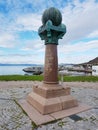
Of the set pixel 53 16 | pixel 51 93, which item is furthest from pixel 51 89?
pixel 53 16

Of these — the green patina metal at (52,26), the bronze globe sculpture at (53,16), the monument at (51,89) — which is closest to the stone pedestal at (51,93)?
the monument at (51,89)

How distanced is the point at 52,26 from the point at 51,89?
2147mm

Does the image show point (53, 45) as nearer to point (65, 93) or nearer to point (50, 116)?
point (65, 93)

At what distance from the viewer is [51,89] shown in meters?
5.51

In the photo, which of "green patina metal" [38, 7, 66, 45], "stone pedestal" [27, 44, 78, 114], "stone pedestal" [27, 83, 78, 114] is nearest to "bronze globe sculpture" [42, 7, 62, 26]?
"green patina metal" [38, 7, 66, 45]

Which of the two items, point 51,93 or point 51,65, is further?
point 51,65

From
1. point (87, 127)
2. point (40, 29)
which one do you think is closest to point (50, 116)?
point (87, 127)

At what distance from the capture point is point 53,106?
515 centimetres

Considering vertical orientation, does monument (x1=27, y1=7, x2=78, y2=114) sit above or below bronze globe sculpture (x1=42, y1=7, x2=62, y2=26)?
below

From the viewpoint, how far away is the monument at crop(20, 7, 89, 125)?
5.16 m

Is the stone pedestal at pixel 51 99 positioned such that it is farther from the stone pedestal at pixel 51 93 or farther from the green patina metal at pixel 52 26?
the green patina metal at pixel 52 26

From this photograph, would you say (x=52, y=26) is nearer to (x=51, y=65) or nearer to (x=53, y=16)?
(x=53, y=16)

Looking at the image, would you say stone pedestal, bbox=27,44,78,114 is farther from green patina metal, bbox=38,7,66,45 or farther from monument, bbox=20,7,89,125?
green patina metal, bbox=38,7,66,45

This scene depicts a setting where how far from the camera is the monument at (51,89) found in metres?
5.16
